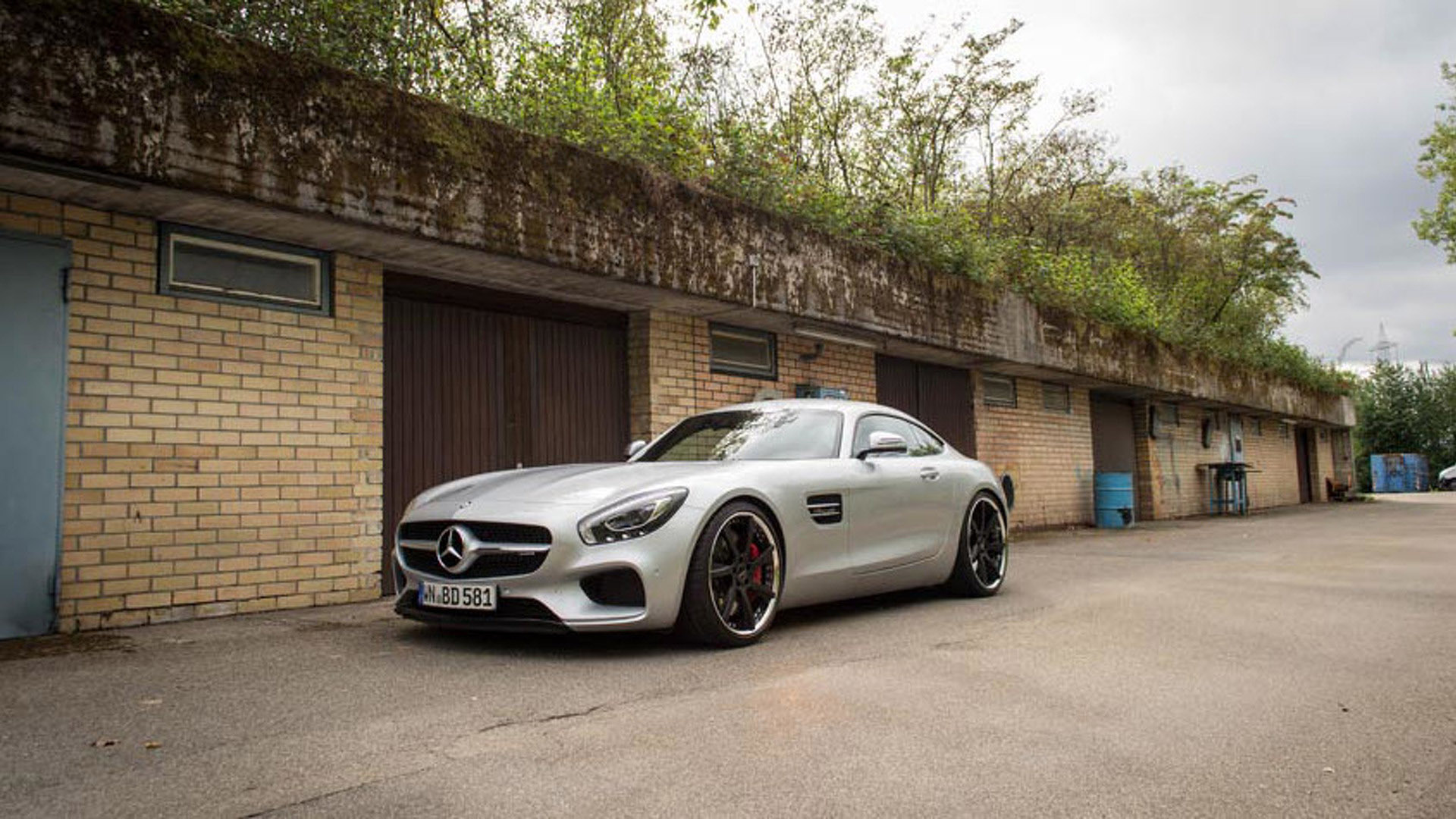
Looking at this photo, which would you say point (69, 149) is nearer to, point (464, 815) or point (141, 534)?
point (141, 534)

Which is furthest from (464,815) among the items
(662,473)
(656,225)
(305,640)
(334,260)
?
(656,225)

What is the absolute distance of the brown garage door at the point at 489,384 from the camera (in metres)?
7.53

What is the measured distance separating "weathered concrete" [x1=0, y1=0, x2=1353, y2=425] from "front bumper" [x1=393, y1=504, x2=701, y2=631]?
2784mm

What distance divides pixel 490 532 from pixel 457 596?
34 cm

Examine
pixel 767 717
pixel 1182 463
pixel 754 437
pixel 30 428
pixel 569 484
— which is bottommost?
pixel 767 717

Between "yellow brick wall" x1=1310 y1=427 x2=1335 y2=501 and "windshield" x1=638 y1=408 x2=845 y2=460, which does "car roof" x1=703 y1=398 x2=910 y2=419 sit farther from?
"yellow brick wall" x1=1310 y1=427 x2=1335 y2=501

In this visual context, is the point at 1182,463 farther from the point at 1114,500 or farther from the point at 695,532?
the point at 695,532

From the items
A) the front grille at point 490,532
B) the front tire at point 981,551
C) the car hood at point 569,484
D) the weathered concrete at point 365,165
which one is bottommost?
the front tire at point 981,551

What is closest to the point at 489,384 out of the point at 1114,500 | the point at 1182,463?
the point at 1114,500

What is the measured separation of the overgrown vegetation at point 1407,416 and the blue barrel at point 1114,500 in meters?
35.6

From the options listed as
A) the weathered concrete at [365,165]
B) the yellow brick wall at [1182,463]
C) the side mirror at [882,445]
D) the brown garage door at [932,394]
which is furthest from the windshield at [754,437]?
the yellow brick wall at [1182,463]

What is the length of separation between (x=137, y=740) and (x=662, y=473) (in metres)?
2.53

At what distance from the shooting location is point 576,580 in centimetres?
448

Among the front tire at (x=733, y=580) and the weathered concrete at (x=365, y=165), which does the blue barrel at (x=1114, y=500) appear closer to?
the weathered concrete at (x=365, y=165)
